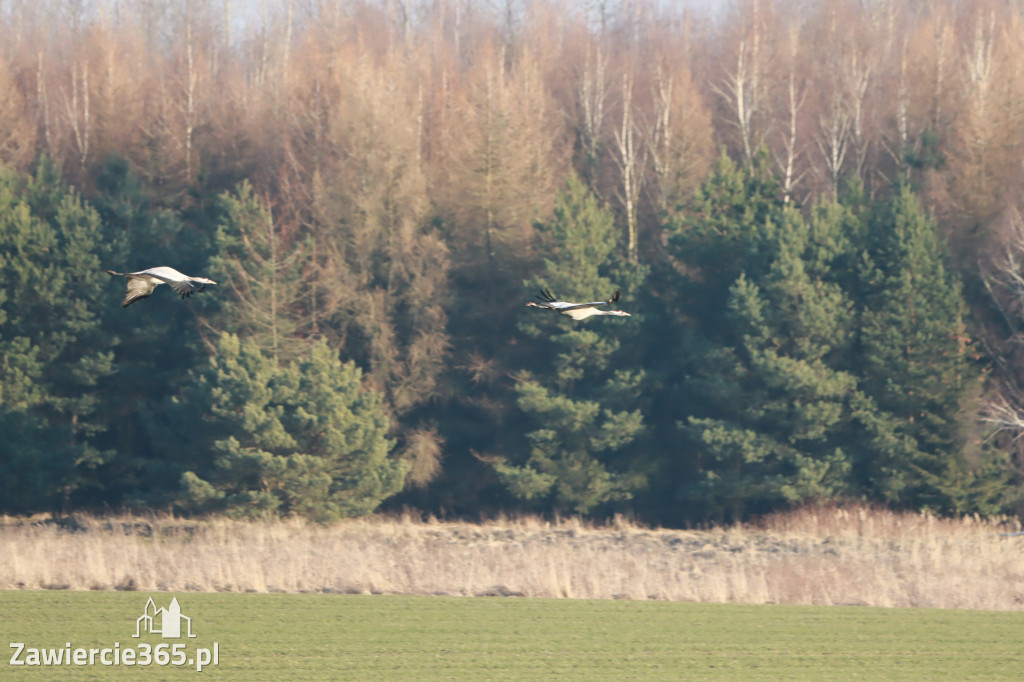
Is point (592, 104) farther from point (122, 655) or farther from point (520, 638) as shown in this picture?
point (122, 655)

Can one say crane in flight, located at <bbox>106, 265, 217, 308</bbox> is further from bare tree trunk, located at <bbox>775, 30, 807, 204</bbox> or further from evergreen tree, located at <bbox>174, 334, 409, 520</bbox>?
bare tree trunk, located at <bbox>775, 30, 807, 204</bbox>

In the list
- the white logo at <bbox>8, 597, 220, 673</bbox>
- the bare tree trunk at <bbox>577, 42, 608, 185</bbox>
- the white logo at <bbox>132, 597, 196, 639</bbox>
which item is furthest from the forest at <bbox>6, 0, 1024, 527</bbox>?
the white logo at <bbox>8, 597, 220, 673</bbox>

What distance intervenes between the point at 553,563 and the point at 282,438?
37.5ft

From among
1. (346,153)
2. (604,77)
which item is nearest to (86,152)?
(346,153)

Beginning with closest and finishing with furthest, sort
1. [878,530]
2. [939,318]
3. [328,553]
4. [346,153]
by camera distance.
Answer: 1. [328,553]
2. [878,530]
3. [939,318]
4. [346,153]

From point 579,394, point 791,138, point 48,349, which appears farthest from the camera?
point 791,138

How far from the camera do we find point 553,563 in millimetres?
19688

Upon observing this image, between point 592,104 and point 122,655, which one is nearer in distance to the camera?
point 122,655

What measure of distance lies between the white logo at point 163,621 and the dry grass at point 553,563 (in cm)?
155

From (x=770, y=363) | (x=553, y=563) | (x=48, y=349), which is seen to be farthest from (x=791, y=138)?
(x=553, y=563)

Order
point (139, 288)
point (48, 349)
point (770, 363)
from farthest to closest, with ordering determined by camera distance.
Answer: point (48, 349) < point (770, 363) < point (139, 288)

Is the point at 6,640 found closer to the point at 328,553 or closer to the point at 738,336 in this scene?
the point at 328,553

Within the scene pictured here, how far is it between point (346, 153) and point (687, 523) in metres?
14.6

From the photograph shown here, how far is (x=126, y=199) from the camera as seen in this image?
1401 inches
